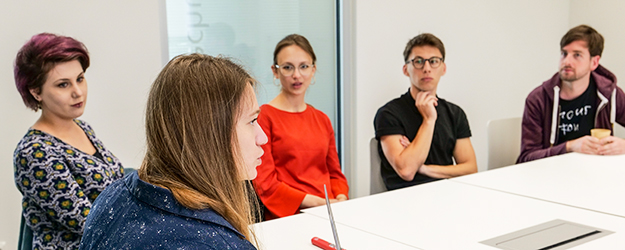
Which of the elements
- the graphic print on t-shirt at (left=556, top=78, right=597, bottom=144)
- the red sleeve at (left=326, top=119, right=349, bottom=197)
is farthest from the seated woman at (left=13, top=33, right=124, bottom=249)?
the graphic print on t-shirt at (left=556, top=78, right=597, bottom=144)

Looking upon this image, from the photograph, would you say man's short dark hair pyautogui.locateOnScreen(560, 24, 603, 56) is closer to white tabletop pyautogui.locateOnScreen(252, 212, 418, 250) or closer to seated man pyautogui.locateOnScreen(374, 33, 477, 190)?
seated man pyautogui.locateOnScreen(374, 33, 477, 190)

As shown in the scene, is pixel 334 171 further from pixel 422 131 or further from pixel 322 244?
pixel 322 244

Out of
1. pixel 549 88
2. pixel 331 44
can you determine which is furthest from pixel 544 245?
pixel 331 44

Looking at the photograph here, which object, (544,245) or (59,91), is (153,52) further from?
(544,245)

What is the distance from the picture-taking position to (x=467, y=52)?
450 centimetres

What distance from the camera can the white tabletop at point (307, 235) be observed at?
5.19ft

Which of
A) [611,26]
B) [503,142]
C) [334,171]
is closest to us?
[334,171]

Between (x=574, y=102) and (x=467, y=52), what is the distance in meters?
1.31

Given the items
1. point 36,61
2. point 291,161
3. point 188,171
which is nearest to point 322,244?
point 188,171

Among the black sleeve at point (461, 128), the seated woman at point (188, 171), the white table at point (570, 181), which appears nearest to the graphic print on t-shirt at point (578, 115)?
the white table at point (570, 181)

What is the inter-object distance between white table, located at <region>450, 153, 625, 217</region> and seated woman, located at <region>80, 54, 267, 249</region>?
4.87 ft

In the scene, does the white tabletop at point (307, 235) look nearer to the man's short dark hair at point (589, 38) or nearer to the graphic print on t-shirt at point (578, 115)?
the graphic print on t-shirt at point (578, 115)

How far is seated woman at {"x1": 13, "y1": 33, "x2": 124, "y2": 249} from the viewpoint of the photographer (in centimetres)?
177

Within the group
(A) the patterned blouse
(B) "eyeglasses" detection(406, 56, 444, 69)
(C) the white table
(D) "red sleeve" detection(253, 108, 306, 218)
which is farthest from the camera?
(B) "eyeglasses" detection(406, 56, 444, 69)
